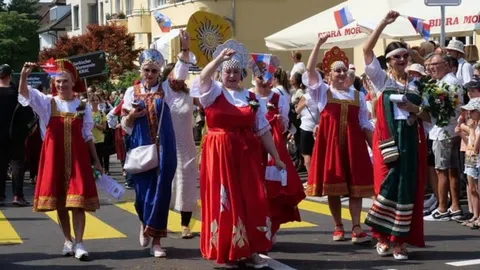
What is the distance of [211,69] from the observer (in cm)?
822

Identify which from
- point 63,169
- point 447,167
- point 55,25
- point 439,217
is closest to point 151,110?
point 63,169

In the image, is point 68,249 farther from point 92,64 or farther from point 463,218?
point 92,64

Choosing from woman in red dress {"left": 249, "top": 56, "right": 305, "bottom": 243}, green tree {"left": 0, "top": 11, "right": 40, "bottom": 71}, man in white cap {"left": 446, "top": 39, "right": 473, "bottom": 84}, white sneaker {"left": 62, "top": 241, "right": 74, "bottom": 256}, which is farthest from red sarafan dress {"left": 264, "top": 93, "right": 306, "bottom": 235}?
green tree {"left": 0, "top": 11, "right": 40, "bottom": 71}

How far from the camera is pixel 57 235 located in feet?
36.0

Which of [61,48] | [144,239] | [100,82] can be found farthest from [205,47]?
[61,48]

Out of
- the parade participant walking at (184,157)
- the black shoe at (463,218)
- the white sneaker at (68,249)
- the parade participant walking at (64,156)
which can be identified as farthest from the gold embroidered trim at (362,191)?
the white sneaker at (68,249)

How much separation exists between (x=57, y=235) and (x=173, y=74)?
265 cm

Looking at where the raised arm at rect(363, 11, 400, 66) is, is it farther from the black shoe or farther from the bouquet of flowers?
the black shoe

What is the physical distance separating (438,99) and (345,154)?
1338 millimetres

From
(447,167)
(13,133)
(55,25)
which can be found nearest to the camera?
(447,167)

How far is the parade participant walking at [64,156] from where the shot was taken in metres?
9.11

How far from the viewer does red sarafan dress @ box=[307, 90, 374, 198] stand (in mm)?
9727

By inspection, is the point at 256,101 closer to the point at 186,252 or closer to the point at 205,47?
the point at 186,252

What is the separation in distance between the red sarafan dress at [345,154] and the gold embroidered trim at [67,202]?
2.47 meters
